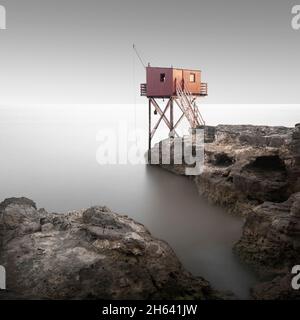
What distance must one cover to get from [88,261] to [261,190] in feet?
39.7

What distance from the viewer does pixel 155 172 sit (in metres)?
35.2

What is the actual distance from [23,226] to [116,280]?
5.56 m

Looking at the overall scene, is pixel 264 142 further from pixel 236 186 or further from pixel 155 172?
pixel 155 172

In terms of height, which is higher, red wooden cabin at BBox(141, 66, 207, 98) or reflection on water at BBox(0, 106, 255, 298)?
red wooden cabin at BBox(141, 66, 207, 98)

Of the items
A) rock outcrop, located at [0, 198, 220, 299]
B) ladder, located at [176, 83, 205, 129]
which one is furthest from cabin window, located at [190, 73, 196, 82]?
rock outcrop, located at [0, 198, 220, 299]

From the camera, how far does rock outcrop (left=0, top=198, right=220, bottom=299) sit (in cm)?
966

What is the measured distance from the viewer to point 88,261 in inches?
420

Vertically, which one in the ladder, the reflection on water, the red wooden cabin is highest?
the red wooden cabin

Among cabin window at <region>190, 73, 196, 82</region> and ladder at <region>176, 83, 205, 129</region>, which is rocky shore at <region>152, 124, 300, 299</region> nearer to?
ladder at <region>176, 83, 205, 129</region>

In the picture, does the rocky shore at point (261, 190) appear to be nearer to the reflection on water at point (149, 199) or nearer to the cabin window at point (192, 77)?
the reflection on water at point (149, 199)

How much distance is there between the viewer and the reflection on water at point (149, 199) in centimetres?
1400

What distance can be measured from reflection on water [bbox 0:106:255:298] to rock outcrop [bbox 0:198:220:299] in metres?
2.38

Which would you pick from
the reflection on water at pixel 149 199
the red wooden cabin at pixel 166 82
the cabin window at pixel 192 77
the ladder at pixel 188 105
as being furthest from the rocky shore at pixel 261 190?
the cabin window at pixel 192 77

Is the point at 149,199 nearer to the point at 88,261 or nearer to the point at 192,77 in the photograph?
the point at 88,261
